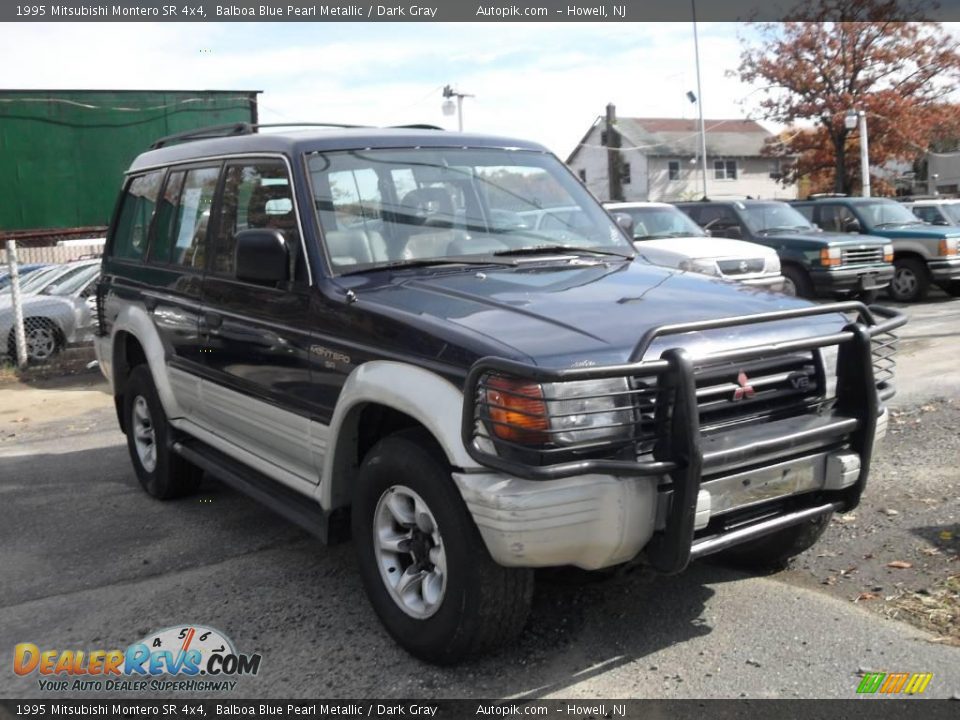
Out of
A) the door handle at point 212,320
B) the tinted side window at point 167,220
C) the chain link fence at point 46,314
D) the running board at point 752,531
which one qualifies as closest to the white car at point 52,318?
the chain link fence at point 46,314

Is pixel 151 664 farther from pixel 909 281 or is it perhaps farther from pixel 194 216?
pixel 909 281

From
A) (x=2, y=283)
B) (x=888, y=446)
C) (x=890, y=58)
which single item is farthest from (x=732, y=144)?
(x=888, y=446)

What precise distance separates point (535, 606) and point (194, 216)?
292 centimetres

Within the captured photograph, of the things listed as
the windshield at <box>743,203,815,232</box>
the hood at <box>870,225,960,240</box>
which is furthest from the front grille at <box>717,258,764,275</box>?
the hood at <box>870,225,960,240</box>

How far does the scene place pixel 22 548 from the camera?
207 inches

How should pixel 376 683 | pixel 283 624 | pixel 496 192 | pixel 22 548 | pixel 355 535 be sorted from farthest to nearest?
pixel 22 548, pixel 496 192, pixel 283 624, pixel 355 535, pixel 376 683

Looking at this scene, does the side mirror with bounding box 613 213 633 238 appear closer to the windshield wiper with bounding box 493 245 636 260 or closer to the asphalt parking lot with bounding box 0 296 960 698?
the windshield wiper with bounding box 493 245 636 260

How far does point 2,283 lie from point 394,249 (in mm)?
13028

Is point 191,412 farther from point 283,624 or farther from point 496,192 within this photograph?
point 496,192

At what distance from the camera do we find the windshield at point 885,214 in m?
15.9

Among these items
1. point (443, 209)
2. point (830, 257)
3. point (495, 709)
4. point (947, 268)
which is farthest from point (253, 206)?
point (947, 268)

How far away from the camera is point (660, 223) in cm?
1288

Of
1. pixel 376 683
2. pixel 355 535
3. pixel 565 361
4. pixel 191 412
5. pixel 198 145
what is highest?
pixel 198 145

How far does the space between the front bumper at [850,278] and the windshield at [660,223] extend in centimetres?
211
